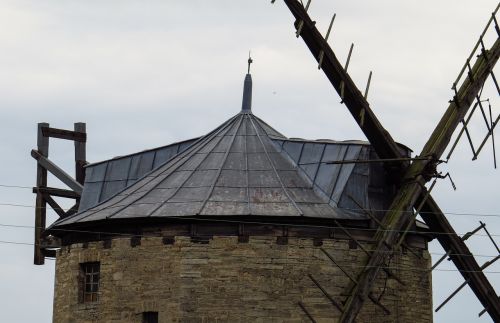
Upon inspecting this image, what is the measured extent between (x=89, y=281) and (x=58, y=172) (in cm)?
662

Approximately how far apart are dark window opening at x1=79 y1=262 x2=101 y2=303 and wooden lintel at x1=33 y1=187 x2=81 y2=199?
21.1 ft

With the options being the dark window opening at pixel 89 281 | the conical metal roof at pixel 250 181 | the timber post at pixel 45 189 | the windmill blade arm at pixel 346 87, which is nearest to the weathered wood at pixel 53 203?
the timber post at pixel 45 189

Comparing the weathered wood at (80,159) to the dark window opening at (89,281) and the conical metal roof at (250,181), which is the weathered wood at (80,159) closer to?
the conical metal roof at (250,181)

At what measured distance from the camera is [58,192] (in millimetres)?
43094

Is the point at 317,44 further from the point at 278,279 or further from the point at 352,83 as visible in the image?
the point at 278,279

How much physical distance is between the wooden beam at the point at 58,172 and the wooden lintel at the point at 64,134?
2.53 feet

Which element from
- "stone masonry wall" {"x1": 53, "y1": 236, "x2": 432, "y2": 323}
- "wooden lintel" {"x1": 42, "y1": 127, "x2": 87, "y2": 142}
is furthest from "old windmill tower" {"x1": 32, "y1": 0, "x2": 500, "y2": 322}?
"wooden lintel" {"x1": 42, "y1": 127, "x2": 87, "y2": 142}

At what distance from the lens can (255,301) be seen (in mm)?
34438

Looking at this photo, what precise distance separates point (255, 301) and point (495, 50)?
907cm

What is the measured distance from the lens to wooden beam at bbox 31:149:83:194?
140 feet

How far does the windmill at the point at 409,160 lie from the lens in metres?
34.8

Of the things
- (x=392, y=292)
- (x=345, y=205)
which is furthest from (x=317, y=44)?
(x=392, y=292)

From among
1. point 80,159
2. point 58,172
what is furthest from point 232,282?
point 80,159

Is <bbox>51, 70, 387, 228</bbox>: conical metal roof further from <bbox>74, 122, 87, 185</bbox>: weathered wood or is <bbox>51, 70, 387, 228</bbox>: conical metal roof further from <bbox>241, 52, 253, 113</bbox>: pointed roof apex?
<bbox>74, 122, 87, 185</bbox>: weathered wood
